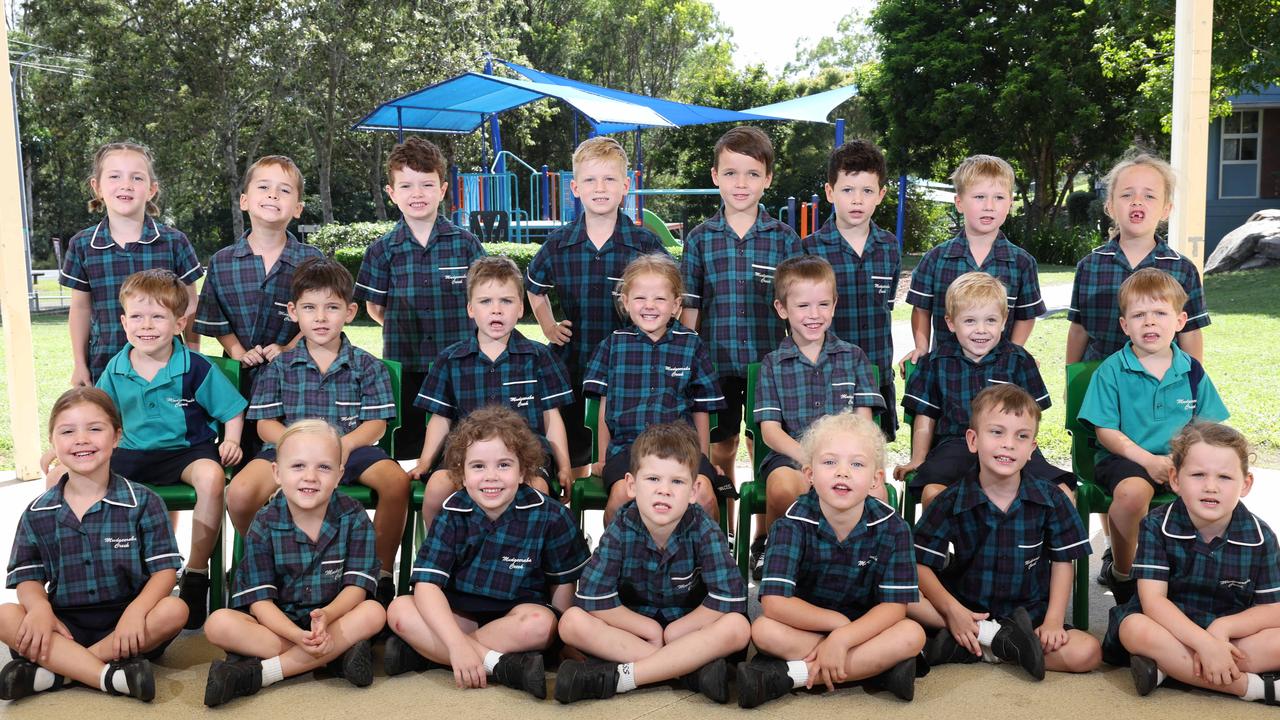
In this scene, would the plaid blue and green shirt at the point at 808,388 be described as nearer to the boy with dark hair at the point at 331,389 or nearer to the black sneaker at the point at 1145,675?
the black sneaker at the point at 1145,675

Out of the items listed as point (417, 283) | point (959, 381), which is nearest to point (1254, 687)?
point (959, 381)

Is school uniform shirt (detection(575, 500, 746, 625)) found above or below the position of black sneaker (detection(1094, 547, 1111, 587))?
above

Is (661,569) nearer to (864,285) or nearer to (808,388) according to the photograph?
(808,388)

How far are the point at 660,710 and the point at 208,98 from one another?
20.0m

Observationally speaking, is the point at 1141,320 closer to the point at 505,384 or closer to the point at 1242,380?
the point at 505,384

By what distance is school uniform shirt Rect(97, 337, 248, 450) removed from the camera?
374 centimetres

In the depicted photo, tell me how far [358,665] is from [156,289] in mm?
1504

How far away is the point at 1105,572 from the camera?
4016 millimetres

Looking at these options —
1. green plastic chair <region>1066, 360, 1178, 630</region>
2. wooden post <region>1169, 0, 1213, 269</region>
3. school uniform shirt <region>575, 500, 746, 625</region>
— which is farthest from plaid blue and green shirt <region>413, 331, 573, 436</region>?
wooden post <region>1169, 0, 1213, 269</region>

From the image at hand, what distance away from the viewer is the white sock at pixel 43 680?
10.1ft

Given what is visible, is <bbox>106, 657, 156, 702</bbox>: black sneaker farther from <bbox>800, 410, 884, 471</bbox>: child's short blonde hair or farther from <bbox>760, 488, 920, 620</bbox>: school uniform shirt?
<bbox>800, 410, 884, 471</bbox>: child's short blonde hair

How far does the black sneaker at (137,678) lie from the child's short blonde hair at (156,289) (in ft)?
4.06

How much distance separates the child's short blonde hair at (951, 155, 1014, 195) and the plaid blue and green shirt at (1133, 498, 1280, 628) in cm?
143

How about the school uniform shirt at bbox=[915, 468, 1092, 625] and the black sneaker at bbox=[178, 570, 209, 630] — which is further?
the black sneaker at bbox=[178, 570, 209, 630]
